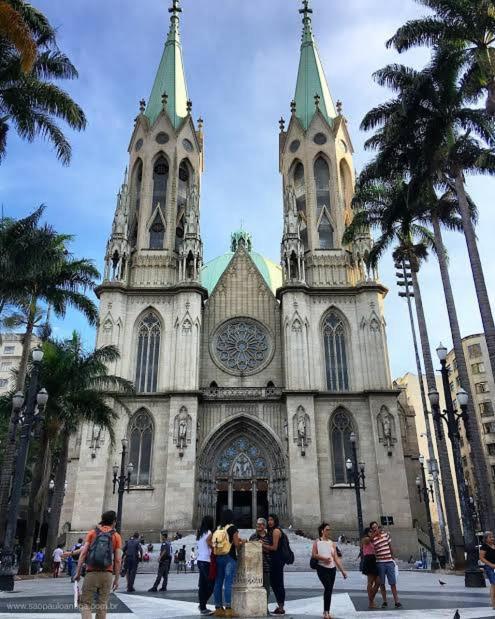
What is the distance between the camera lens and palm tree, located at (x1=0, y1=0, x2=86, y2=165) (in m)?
16.4

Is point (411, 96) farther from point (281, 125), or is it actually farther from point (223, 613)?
point (281, 125)

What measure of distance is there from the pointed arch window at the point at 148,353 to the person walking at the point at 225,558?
923 inches

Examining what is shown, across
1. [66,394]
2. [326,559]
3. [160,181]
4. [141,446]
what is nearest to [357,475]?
[141,446]

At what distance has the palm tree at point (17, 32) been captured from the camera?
525 inches

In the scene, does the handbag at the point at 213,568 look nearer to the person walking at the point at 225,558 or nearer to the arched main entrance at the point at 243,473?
the person walking at the point at 225,558

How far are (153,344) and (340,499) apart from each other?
533 inches

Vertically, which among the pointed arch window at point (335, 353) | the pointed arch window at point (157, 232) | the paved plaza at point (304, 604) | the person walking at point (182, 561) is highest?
the pointed arch window at point (157, 232)

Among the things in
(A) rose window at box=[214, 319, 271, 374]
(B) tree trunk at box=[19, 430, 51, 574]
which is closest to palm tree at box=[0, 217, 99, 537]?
(B) tree trunk at box=[19, 430, 51, 574]

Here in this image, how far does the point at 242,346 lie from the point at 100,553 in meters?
27.8

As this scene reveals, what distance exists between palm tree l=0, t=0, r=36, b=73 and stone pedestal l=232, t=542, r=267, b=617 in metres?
12.4

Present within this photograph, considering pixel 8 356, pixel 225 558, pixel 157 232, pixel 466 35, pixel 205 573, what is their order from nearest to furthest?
pixel 225 558 < pixel 205 573 < pixel 466 35 < pixel 157 232 < pixel 8 356

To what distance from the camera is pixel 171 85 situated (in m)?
43.0

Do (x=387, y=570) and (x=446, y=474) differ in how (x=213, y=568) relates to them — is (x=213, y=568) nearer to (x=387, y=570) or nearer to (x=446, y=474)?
(x=387, y=570)

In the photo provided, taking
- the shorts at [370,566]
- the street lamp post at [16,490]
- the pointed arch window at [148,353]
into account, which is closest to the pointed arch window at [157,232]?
the pointed arch window at [148,353]
